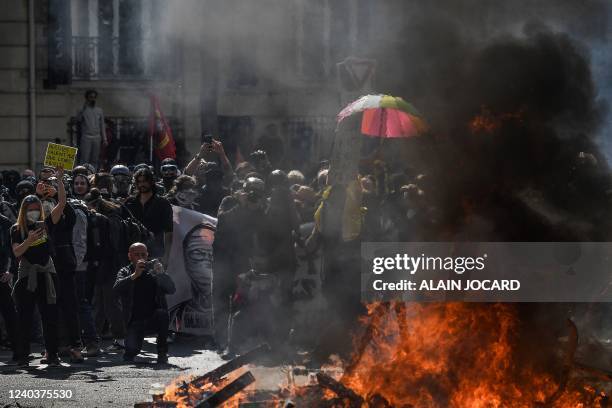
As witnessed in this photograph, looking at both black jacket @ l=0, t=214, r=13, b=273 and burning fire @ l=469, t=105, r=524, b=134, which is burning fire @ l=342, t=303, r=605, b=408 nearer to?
burning fire @ l=469, t=105, r=524, b=134

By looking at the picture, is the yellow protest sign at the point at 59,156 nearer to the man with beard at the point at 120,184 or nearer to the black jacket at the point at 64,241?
the black jacket at the point at 64,241

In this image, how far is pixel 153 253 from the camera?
42.5ft

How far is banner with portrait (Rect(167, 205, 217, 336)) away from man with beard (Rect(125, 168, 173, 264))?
320mm

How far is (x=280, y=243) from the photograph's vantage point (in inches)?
481

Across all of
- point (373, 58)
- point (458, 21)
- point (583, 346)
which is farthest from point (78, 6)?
point (583, 346)

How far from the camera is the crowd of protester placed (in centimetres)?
1169

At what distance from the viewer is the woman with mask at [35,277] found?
457 inches

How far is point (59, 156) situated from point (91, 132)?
8533 millimetres

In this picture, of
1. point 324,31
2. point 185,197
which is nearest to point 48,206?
point 185,197

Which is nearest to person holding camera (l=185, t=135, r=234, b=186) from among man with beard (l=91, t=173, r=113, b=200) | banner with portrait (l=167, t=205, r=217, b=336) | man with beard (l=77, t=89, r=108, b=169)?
banner with portrait (l=167, t=205, r=217, b=336)

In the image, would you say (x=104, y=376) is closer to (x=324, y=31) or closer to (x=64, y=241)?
(x=64, y=241)

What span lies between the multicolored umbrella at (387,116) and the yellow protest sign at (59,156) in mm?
2909

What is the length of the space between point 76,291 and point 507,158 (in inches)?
179

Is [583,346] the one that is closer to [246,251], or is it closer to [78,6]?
[246,251]
